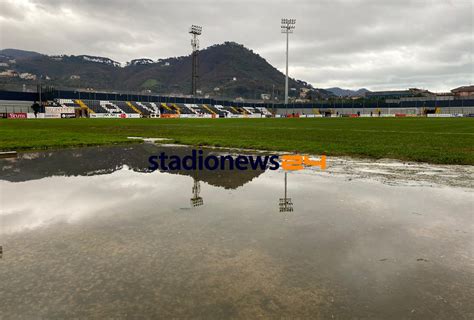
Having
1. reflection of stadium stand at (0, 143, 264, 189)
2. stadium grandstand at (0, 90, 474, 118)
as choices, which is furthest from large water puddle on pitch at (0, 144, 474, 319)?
stadium grandstand at (0, 90, 474, 118)

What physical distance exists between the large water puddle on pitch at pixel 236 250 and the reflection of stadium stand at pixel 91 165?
0.86 m

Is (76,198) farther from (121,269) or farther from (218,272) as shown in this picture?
(218,272)

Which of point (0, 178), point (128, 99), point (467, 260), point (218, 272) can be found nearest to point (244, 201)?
point (218, 272)

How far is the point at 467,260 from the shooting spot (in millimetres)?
4270

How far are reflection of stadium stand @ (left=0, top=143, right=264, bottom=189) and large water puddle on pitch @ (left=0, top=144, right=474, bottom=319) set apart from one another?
86cm

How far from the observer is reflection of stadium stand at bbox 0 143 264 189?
977 centimetres

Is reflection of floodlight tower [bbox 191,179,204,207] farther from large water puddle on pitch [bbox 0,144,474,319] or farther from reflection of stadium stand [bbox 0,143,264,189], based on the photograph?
reflection of stadium stand [bbox 0,143,264,189]

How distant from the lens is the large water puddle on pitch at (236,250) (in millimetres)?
3301

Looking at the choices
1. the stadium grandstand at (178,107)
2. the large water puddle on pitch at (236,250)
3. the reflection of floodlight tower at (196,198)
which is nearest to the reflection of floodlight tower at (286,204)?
the large water puddle on pitch at (236,250)

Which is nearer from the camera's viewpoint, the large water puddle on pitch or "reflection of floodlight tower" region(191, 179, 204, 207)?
the large water puddle on pitch

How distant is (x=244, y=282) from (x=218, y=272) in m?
0.36

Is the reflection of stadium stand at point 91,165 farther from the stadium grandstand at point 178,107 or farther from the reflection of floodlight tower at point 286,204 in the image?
the stadium grandstand at point 178,107

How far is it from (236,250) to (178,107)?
117 metres

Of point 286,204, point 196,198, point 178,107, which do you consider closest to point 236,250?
point 286,204
